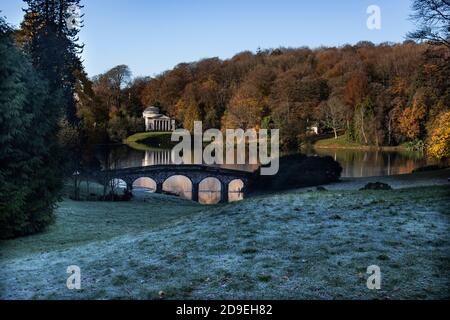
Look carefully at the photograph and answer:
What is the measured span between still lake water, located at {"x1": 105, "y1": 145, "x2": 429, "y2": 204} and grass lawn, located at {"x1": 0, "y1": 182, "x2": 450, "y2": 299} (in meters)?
20.4

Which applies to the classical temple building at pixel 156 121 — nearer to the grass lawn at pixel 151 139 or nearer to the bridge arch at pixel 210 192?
the grass lawn at pixel 151 139

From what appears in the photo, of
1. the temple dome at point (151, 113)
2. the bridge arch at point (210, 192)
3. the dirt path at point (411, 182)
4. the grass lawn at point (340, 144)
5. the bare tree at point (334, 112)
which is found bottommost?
the bridge arch at point (210, 192)

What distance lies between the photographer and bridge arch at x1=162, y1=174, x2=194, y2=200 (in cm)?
3588

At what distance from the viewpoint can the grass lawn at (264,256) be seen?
23.3 feet

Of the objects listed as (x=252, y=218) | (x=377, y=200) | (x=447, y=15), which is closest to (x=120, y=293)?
(x=252, y=218)

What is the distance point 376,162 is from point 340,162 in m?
4.01

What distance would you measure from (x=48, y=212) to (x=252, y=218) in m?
7.81

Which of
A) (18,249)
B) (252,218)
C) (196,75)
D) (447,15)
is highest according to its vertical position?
(196,75)

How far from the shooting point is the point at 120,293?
7.23 metres

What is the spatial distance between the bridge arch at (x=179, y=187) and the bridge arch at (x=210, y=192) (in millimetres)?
928

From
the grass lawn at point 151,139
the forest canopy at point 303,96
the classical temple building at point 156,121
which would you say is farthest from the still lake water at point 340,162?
the classical temple building at point 156,121

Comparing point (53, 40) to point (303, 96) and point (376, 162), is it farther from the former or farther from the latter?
point (303, 96)

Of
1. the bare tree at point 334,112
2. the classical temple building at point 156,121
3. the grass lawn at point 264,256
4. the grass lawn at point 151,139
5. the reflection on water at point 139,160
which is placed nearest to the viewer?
the grass lawn at point 264,256
